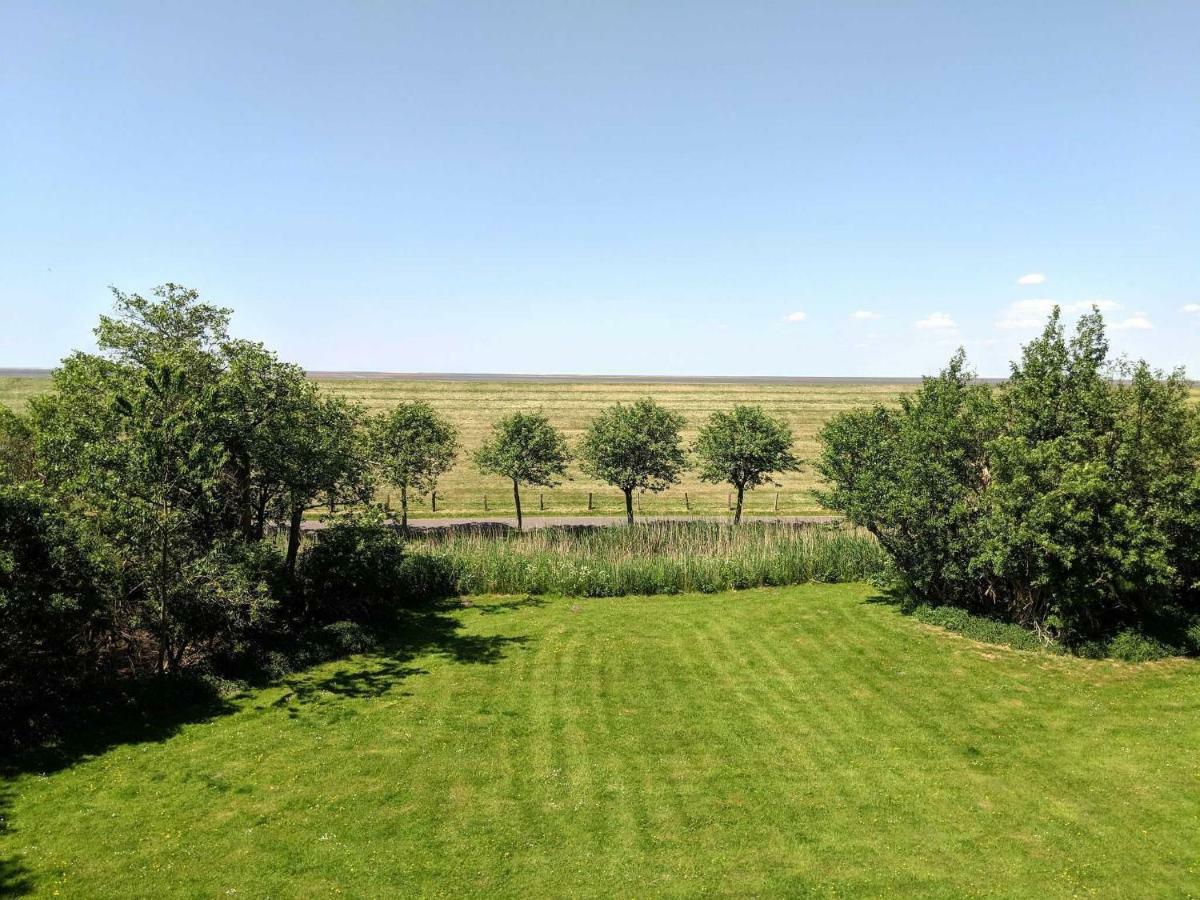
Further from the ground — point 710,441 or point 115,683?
point 710,441

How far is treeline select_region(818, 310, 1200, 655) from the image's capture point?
1886cm

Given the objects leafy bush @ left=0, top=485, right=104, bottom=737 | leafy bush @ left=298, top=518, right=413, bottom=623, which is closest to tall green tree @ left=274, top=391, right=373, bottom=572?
leafy bush @ left=298, top=518, right=413, bottom=623

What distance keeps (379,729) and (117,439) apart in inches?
384

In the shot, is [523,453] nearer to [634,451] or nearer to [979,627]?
[634,451]

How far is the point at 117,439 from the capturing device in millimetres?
17297

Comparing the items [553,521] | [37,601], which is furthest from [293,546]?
[553,521]

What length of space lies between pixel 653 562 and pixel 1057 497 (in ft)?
48.1

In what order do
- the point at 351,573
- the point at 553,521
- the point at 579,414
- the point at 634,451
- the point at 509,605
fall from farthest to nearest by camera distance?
the point at 579,414 → the point at 553,521 → the point at 634,451 → the point at 509,605 → the point at 351,573

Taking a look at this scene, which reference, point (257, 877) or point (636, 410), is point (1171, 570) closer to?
point (257, 877)

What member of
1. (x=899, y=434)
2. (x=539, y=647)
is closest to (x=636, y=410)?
(x=899, y=434)

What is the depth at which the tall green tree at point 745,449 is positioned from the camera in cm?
3694

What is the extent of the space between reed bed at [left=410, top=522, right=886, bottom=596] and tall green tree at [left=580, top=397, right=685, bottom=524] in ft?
19.8

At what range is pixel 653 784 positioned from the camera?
1334 centimetres

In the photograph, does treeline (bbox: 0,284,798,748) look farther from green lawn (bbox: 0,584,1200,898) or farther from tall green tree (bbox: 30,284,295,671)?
green lawn (bbox: 0,584,1200,898)
